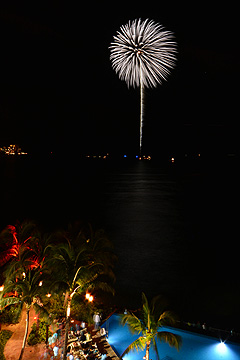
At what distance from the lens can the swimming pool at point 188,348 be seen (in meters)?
13.6

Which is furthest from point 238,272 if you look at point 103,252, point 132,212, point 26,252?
point 132,212

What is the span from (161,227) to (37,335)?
1510 inches

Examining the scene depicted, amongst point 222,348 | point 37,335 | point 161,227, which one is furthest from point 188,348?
point 161,227

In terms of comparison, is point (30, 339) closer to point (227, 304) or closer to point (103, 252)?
point (103, 252)

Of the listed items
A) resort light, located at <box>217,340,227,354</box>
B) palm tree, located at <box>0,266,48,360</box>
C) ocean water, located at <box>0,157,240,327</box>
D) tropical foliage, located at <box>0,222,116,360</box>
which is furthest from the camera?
ocean water, located at <box>0,157,240,327</box>

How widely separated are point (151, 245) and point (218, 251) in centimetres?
880

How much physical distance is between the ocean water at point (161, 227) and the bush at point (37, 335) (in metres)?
9.85

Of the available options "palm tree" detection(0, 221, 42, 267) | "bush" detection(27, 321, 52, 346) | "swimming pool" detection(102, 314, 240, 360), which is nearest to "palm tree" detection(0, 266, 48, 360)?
"bush" detection(27, 321, 52, 346)

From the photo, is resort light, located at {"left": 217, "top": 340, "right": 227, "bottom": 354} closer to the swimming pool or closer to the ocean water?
the swimming pool

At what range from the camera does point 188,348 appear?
46.2ft

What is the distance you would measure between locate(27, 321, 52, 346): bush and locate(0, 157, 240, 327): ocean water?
9849mm

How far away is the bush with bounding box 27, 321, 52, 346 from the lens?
1351 cm

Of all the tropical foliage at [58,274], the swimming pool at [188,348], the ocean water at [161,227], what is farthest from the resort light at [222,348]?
the ocean water at [161,227]

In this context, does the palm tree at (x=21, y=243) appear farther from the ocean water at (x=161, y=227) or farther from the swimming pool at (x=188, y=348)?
the ocean water at (x=161, y=227)
